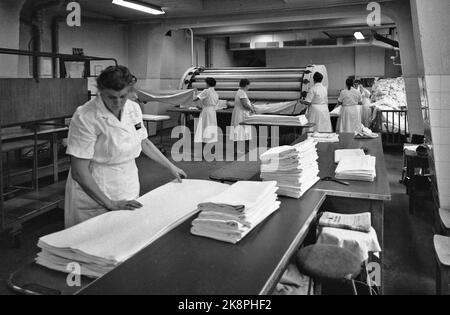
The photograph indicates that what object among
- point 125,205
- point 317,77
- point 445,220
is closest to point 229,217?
point 125,205

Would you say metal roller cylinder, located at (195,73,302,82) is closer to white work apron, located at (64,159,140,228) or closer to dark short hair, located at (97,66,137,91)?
white work apron, located at (64,159,140,228)

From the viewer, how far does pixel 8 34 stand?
18.2 ft

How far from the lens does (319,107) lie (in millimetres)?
7527

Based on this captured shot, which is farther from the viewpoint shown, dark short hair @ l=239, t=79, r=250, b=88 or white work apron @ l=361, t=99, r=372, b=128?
white work apron @ l=361, t=99, r=372, b=128

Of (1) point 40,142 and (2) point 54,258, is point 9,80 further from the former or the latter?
(2) point 54,258

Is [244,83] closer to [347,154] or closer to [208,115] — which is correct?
[208,115]

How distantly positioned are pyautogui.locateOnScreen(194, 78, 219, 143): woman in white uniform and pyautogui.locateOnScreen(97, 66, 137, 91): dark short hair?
574 centimetres

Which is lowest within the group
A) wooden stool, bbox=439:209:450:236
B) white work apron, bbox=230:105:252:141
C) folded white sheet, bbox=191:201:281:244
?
wooden stool, bbox=439:209:450:236

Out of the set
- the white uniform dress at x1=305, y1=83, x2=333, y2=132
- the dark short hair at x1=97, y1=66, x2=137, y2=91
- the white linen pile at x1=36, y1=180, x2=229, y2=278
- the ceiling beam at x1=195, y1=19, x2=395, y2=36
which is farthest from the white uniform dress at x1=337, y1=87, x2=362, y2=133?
the dark short hair at x1=97, y1=66, x2=137, y2=91

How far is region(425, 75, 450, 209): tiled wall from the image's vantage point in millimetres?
3230

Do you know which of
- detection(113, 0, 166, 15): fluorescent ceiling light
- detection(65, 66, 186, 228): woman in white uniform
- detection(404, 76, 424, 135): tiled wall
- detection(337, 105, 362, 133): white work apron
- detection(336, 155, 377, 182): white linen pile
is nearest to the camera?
detection(65, 66, 186, 228): woman in white uniform

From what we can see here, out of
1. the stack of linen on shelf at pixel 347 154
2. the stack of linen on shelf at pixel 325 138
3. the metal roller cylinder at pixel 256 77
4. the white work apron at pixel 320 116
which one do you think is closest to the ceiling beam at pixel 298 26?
the metal roller cylinder at pixel 256 77

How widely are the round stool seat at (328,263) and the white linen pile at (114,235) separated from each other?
1.73 feet
